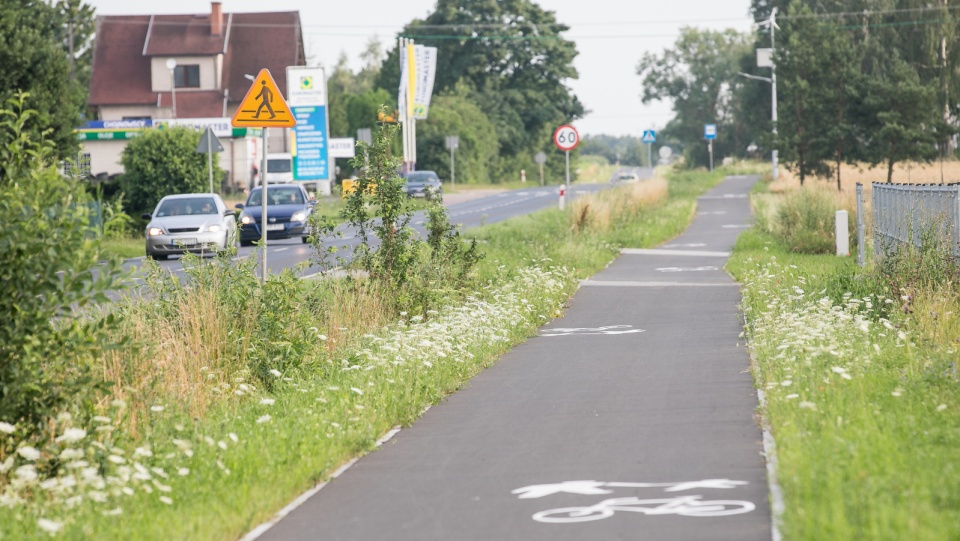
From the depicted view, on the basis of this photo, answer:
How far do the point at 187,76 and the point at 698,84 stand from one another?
66.5 m

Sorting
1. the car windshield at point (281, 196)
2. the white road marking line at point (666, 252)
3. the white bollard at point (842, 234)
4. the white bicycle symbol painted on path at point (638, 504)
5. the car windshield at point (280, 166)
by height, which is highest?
the car windshield at point (280, 166)

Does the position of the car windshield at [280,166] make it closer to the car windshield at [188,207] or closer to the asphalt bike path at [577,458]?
the car windshield at [188,207]

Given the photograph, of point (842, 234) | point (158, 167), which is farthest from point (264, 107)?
point (158, 167)

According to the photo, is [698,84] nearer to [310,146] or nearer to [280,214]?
[310,146]

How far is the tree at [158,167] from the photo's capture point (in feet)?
121

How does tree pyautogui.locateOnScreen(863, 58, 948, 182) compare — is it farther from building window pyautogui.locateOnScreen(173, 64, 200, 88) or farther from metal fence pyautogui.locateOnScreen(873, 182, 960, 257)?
building window pyautogui.locateOnScreen(173, 64, 200, 88)

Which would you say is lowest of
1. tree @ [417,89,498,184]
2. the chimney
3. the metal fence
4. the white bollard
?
the white bollard

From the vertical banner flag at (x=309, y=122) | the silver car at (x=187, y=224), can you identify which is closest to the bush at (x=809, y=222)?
the silver car at (x=187, y=224)

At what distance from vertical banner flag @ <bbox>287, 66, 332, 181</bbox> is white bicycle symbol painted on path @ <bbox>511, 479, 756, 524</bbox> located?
Answer: 39.5 meters

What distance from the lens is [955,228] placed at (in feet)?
47.4

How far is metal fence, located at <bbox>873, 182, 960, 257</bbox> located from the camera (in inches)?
571

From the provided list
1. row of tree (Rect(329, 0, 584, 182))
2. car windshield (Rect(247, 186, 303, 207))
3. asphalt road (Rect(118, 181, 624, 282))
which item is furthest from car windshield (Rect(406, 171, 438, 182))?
row of tree (Rect(329, 0, 584, 182))

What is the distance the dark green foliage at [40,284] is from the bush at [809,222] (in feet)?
65.6

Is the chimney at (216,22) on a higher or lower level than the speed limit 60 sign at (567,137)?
higher
